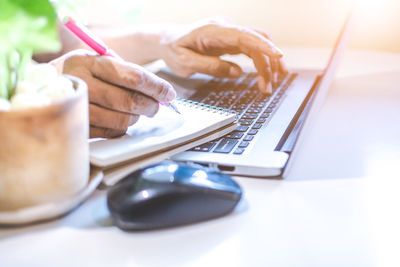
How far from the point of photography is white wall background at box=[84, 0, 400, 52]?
55.1 inches

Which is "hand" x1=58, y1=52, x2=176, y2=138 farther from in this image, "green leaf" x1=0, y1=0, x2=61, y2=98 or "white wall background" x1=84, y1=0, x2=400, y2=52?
"white wall background" x1=84, y1=0, x2=400, y2=52

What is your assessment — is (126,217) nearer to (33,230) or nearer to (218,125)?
(33,230)

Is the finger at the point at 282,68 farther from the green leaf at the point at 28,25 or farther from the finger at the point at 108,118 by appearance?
the green leaf at the point at 28,25

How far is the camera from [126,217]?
0.44 m

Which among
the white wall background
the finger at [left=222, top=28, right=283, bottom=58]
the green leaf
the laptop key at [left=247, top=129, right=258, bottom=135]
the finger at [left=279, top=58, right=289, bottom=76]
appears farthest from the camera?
the white wall background

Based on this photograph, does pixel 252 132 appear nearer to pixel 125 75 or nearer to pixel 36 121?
pixel 125 75

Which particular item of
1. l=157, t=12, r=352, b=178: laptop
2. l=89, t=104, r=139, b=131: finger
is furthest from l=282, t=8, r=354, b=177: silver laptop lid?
l=89, t=104, r=139, b=131: finger

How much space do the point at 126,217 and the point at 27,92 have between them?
15 centimetres

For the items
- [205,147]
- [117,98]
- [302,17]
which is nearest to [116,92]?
[117,98]

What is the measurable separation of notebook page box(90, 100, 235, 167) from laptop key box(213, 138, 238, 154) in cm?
3

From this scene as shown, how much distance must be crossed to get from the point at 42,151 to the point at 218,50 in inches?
23.4

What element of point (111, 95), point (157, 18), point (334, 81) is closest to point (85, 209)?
point (111, 95)

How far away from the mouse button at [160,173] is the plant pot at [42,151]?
2.7 inches

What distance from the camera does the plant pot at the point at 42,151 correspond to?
16.3 inches
